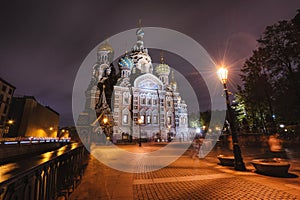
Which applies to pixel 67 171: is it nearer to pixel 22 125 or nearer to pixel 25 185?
pixel 25 185

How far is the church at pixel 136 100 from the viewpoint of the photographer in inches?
1529

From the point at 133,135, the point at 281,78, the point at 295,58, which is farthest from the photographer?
the point at 133,135

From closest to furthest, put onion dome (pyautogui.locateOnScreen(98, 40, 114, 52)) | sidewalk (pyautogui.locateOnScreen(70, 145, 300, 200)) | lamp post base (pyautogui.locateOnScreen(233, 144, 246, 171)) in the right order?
1. sidewalk (pyautogui.locateOnScreen(70, 145, 300, 200))
2. lamp post base (pyautogui.locateOnScreen(233, 144, 246, 171))
3. onion dome (pyautogui.locateOnScreen(98, 40, 114, 52))

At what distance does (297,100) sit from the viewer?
54.5ft

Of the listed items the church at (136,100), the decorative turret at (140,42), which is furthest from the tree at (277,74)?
the decorative turret at (140,42)

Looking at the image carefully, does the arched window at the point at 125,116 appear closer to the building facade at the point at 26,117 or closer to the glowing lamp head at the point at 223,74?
the building facade at the point at 26,117

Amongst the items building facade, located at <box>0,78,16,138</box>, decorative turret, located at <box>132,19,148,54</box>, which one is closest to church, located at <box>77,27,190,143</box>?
decorative turret, located at <box>132,19,148,54</box>

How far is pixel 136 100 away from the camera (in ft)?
136

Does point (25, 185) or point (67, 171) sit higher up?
point (25, 185)

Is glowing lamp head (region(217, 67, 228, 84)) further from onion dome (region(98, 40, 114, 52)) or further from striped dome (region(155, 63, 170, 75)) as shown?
onion dome (region(98, 40, 114, 52))

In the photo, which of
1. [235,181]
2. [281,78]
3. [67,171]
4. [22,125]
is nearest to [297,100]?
[281,78]

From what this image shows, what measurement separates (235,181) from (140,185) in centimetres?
335

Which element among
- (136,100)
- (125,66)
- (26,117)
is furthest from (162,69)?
(26,117)

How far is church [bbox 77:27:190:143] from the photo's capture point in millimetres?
38844
